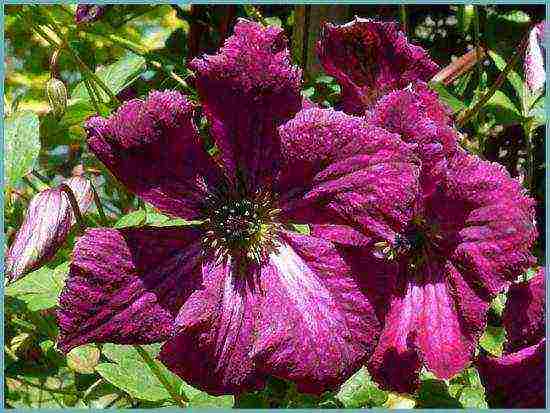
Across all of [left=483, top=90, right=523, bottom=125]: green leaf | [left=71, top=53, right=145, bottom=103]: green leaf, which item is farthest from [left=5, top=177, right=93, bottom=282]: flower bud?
[left=483, top=90, right=523, bottom=125]: green leaf

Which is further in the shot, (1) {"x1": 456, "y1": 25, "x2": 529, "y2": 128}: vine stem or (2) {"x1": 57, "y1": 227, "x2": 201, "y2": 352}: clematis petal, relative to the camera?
(1) {"x1": 456, "y1": 25, "x2": 529, "y2": 128}: vine stem

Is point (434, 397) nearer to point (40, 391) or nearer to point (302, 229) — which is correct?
point (302, 229)

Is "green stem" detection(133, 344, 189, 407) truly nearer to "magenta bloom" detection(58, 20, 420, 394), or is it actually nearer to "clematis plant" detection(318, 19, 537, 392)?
"magenta bloom" detection(58, 20, 420, 394)

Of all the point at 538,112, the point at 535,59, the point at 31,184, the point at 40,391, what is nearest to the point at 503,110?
the point at 538,112

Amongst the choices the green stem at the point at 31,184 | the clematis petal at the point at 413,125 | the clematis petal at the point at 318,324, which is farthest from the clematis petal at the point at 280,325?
the green stem at the point at 31,184

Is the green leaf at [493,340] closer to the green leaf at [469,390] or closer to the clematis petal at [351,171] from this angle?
the green leaf at [469,390]

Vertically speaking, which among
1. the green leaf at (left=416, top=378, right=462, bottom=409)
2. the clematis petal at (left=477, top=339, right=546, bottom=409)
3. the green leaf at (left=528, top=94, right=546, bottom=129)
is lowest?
the green leaf at (left=416, top=378, right=462, bottom=409)

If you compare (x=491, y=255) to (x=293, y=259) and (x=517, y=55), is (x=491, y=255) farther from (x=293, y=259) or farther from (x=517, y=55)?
(x=517, y=55)
